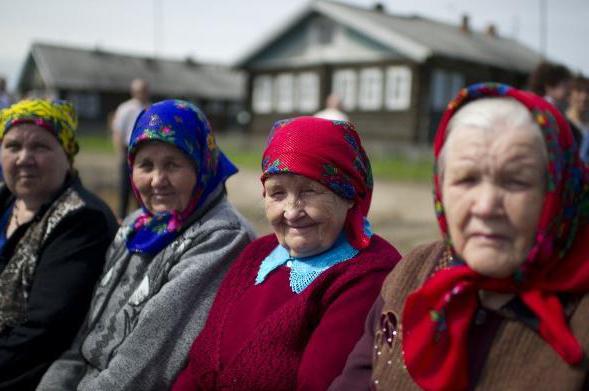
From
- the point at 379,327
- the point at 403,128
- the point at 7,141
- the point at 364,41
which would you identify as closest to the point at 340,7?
the point at 364,41

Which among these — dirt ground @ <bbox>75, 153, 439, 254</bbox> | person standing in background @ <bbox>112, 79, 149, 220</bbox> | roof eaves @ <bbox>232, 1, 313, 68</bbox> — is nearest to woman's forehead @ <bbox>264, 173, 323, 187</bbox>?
dirt ground @ <bbox>75, 153, 439, 254</bbox>

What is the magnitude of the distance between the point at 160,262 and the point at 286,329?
79cm

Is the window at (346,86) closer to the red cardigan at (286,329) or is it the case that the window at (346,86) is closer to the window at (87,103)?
the red cardigan at (286,329)

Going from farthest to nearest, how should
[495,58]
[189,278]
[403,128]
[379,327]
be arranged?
[495,58]
[403,128]
[189,278]
[379,327]

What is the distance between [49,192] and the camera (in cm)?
298

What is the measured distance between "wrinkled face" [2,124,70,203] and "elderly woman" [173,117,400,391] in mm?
1271

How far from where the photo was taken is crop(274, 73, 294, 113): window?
20969 mm

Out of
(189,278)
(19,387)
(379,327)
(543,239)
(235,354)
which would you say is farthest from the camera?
(19,387)

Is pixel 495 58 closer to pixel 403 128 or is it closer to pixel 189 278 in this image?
Result: pixel 403 128

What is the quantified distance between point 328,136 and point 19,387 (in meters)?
1.76

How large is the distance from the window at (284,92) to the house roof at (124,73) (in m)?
15.0

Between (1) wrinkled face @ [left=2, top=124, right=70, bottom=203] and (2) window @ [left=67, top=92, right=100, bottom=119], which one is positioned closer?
(1) wrinkled face @ [left=2, top=124, right=70, bottom=203]

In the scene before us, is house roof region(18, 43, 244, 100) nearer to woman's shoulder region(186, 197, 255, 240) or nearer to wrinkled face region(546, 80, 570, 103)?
wrinkled face region(546, 80, 570, 103)

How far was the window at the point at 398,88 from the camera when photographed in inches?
708
